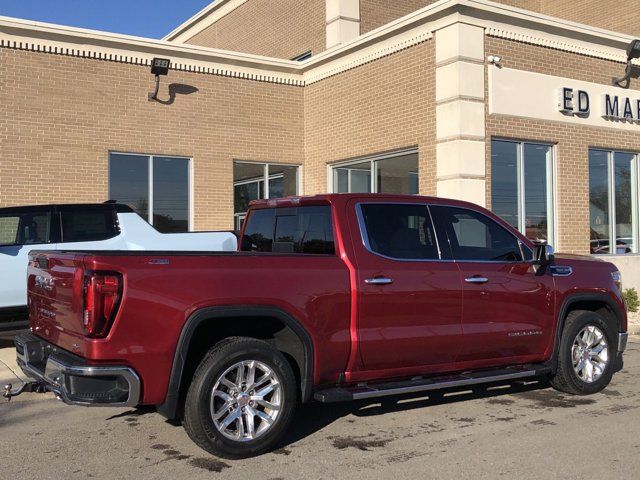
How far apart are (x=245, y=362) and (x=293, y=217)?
5.38 feet

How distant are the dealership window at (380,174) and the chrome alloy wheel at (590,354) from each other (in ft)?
20.1

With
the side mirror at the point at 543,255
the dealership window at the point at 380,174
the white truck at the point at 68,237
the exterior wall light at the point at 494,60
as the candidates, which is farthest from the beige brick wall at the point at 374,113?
the side mirror at the point at 543,255

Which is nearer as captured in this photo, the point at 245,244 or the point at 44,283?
the point at 44,283

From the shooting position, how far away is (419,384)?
218 inches

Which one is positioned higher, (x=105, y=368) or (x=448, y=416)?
(x=105, y=368)

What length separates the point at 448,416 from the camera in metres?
6.01

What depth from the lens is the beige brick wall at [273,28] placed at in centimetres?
1778

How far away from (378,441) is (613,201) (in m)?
10.4

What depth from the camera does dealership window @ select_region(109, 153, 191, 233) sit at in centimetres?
1323

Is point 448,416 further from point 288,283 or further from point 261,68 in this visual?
point 261,68

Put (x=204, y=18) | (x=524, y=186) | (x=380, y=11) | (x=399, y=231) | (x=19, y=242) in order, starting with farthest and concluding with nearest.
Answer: (x=204, y=18)
(x=380, y=11)
(x=524, y=186)
(x=19, y=242)
(x=399, y=231)

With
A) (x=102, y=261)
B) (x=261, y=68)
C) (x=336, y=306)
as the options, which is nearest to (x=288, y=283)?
(x=336, y=306)

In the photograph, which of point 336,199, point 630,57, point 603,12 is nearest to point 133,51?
point 336,199

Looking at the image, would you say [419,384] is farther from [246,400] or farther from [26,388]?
[26,388]
